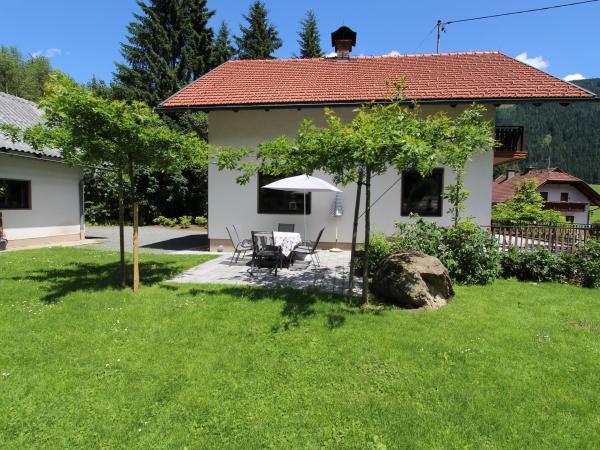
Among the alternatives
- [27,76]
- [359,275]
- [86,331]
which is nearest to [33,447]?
[86,331]

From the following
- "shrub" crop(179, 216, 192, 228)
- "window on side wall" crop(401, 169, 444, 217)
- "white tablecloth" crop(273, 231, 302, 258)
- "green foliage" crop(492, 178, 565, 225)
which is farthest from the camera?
"green foliage" crop(492, 178, 565, 225)

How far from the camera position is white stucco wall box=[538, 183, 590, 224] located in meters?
42.7

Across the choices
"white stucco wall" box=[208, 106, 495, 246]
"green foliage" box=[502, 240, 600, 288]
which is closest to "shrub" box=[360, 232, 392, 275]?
"green foliage" box=[502, 240, 600, 288]

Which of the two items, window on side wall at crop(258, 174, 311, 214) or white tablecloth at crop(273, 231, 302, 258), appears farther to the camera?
window on side wall at crop(258, 174, 311, 214)

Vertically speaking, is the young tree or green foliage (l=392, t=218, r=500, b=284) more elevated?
the young tree

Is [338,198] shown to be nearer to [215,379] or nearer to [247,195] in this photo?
[247,195]

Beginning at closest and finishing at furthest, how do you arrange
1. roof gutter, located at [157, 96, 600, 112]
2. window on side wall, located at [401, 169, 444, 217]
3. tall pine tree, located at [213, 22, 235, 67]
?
roof gutter, located at [157, 96, 600, 112] < window on side wall, located at [401, 169, 444, 217] < tall pine tree, located at [213, 22, 235, 67]

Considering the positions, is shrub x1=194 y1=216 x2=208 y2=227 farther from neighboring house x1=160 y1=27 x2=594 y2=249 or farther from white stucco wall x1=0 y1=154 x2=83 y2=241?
neighboring house x1=160 y1=27 x2=594 y2=249

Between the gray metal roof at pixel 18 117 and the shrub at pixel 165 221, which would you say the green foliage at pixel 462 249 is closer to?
the gray metal roof at pixel 18 117

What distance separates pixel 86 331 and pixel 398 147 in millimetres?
4645

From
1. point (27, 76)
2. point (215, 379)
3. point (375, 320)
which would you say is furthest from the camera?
point (27, 76)

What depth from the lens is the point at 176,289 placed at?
248 inches

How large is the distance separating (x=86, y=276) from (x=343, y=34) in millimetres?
12390

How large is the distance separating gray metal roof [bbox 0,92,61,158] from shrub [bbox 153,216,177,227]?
793cm
